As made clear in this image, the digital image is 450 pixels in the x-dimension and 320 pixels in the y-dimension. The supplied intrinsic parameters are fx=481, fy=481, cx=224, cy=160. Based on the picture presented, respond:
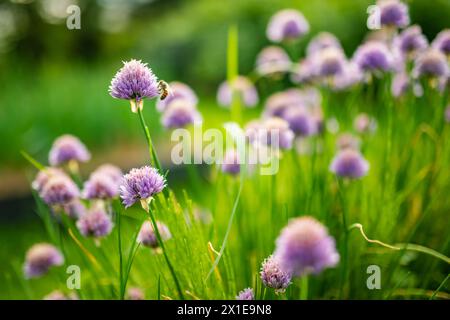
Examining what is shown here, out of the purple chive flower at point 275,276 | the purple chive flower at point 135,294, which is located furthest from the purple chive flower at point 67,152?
the purple chive flower at point 275,276

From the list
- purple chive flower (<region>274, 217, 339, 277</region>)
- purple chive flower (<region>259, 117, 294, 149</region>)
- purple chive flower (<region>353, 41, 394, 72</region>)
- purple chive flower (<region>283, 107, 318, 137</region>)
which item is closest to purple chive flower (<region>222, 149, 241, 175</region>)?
purple chive flower (<region>259, 117, 294, 149</region>)

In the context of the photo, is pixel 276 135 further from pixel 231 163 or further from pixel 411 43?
pixel 411 43

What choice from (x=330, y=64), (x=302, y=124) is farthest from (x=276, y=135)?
(x=330, y=64)

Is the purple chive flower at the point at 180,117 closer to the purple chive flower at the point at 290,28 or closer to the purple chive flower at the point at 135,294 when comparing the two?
the purple chive flower at the point at 135,294

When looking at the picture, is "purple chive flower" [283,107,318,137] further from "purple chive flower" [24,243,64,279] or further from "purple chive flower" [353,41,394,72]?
"purple chive flower" [24,243,64,279]

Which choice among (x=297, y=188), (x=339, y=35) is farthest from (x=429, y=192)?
(x=339, y=35)
